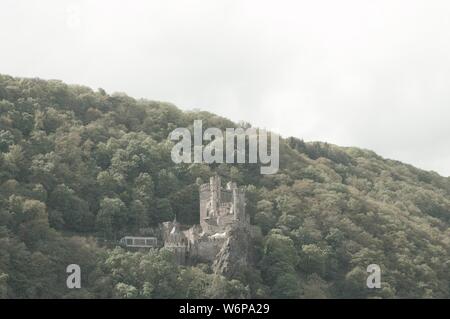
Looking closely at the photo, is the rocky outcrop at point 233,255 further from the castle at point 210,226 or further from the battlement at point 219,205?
the battlement at point 219,205

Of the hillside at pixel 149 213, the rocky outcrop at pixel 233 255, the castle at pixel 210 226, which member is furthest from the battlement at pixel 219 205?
the hillside at pixel 149 213

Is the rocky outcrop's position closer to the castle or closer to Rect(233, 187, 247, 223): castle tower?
the castle

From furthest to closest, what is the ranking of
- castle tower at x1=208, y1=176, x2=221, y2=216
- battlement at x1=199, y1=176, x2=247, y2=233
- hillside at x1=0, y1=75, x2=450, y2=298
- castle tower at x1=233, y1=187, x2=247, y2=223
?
1. castle tower at x1=208, y1=176, x2=221, y2=216
2. castle tower at x1=233, y1=187, x2=247, y2=223
3. battlement at x1=199, y1=176, x2=247, y2=233
4. hillside at x1=0, y1=75, x2=450, y2=298

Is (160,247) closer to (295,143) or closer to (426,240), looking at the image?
(426,240)

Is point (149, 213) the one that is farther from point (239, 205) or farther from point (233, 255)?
point (233, 255)

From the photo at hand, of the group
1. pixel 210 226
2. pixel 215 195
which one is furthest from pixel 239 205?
pixel 210 226

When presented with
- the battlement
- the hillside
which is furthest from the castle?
the hillside

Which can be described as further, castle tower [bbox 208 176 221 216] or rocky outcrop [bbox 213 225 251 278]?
castle tower [bbox 208 176 221 216]
